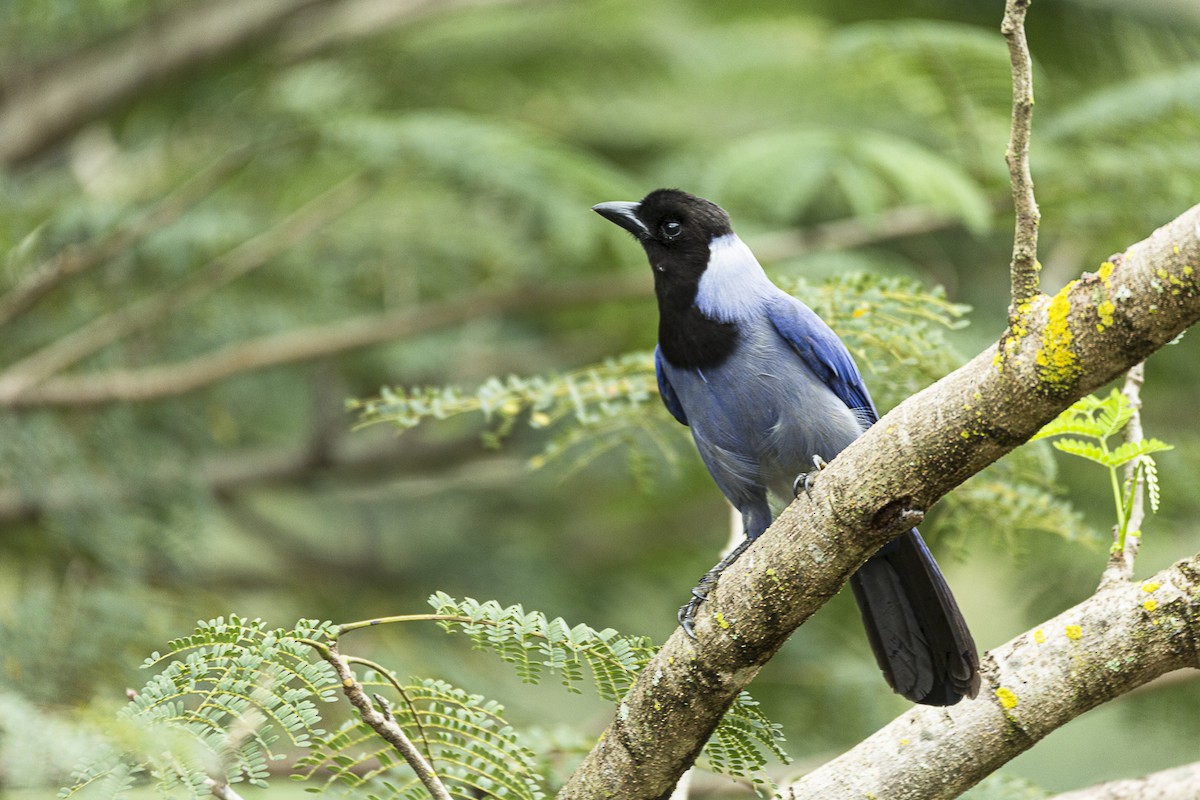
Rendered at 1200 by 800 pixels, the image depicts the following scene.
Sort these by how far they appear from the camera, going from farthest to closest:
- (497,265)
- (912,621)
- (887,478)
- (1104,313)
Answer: (497,265) → (912,621) → (887,478) → (1104,313)

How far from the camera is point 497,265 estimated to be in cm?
595

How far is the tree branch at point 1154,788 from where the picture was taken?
7.34ft

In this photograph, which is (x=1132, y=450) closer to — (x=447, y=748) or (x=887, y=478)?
(x=887, y=478)

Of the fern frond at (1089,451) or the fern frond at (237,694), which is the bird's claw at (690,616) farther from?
the fern frond at (1089,451)

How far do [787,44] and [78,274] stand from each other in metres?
4.11

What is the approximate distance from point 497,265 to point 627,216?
8.22 feet

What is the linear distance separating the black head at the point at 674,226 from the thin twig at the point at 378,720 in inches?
64.8

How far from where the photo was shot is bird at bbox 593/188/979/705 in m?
2.78

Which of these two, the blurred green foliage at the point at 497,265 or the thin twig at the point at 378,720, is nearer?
the thin twig at the point at 378,720

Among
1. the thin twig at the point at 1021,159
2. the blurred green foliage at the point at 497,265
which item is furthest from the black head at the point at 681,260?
the thin twig at the point at 1021,159

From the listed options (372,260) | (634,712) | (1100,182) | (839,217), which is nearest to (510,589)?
(372,260)

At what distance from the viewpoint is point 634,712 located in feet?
7.12

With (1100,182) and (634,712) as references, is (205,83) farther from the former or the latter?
(634,712)

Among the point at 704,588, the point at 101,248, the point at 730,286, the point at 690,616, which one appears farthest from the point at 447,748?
the point at 101,248
